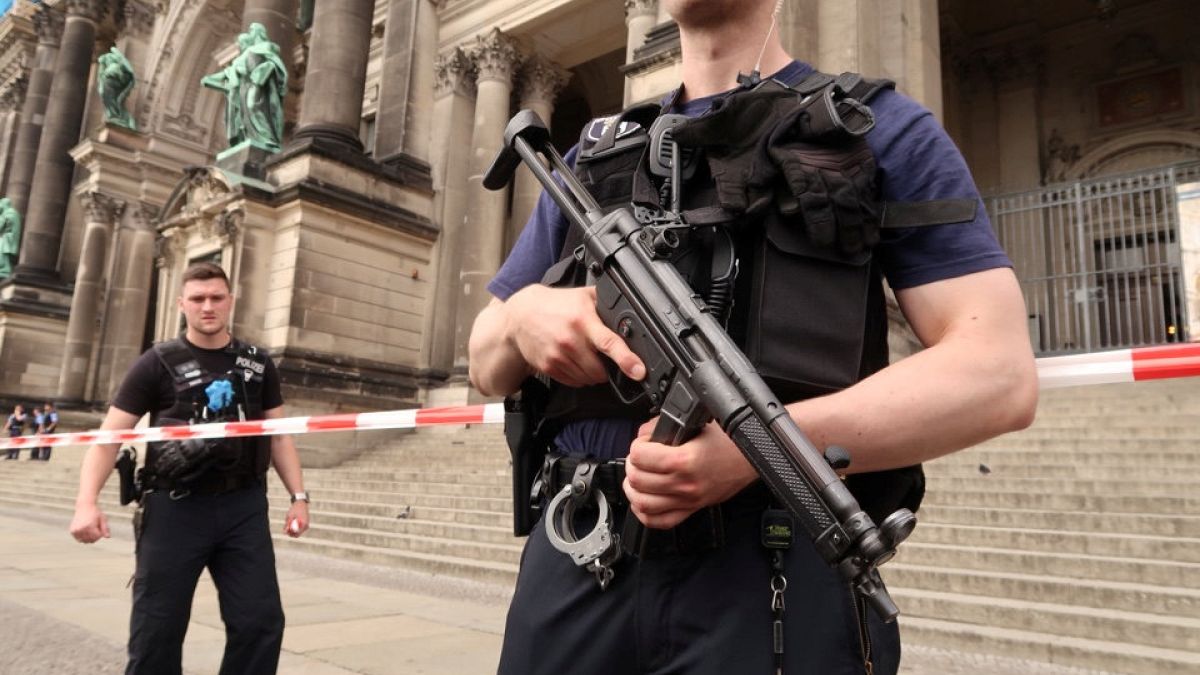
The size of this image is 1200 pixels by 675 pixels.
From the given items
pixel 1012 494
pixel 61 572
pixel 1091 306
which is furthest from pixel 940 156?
pixel 1091 306

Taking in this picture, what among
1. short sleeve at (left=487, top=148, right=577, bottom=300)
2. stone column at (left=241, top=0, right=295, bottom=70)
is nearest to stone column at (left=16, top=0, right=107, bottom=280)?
stone column at (left=241, top=0, right=295, bottom=70)

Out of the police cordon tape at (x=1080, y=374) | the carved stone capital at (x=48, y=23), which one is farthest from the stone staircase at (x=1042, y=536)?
the carved stone capital at (x=48, y=23)

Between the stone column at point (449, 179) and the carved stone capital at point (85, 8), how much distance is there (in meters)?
15.0

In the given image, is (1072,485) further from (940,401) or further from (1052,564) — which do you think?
(940,401)

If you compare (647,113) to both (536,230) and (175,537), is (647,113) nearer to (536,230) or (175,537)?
(536,230)

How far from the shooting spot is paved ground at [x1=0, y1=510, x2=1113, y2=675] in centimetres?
393

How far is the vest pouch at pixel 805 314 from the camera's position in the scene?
1130 mm

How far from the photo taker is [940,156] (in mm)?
1205

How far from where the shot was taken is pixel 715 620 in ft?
3.63

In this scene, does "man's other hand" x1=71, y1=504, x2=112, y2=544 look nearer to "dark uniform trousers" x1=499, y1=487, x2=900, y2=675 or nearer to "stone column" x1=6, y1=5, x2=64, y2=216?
"dark uniform trousers" x1=499, y1=487, x2=900, y2=675

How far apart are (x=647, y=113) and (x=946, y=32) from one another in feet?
59.6

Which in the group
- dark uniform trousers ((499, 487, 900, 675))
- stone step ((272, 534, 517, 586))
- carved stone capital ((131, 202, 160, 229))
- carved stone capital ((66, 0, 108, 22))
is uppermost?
carved stone capital ((66, 0, 108, 22))

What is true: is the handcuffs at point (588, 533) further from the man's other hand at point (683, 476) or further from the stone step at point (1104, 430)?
the stone step at point (1104, 430)

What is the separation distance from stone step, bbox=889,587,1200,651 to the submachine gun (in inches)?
148
